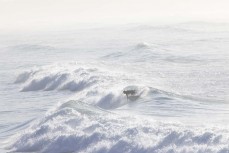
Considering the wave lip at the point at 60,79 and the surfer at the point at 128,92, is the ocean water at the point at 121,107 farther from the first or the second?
the surfer at the point at 128,92

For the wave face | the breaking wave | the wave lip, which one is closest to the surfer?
the breaking wave

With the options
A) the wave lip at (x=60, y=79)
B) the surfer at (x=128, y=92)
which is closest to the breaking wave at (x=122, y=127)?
the surfer at (x=128, y=92)

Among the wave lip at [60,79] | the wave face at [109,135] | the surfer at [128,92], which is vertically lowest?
the wave lip at [60,79]

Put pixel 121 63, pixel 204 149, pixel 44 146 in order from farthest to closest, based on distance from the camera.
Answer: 1. pixel 121 63
2. pixel 44 146
3. pixel 204 149

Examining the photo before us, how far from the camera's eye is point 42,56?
6047cm

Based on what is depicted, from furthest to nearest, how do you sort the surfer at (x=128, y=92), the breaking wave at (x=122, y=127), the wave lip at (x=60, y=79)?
the wave lip at (x=60, y=79) < the surfer at (x=128, y=92) < the breaking wave at (x=122, y=127)

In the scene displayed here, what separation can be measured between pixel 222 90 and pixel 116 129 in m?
10.5

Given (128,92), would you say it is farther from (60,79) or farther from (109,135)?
(60,79)

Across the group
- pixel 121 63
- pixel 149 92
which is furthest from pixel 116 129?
pixel 121 63

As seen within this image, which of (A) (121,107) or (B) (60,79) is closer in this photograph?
(A) (121,107)

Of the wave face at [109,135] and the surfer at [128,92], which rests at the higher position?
the wave face at [109,135]

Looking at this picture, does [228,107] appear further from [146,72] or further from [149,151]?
[146,72]

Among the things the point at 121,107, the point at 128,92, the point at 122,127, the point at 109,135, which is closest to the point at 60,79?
the point at 128,92

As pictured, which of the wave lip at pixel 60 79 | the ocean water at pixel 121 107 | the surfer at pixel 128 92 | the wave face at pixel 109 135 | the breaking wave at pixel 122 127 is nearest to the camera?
the wave face at pixel 109 135
